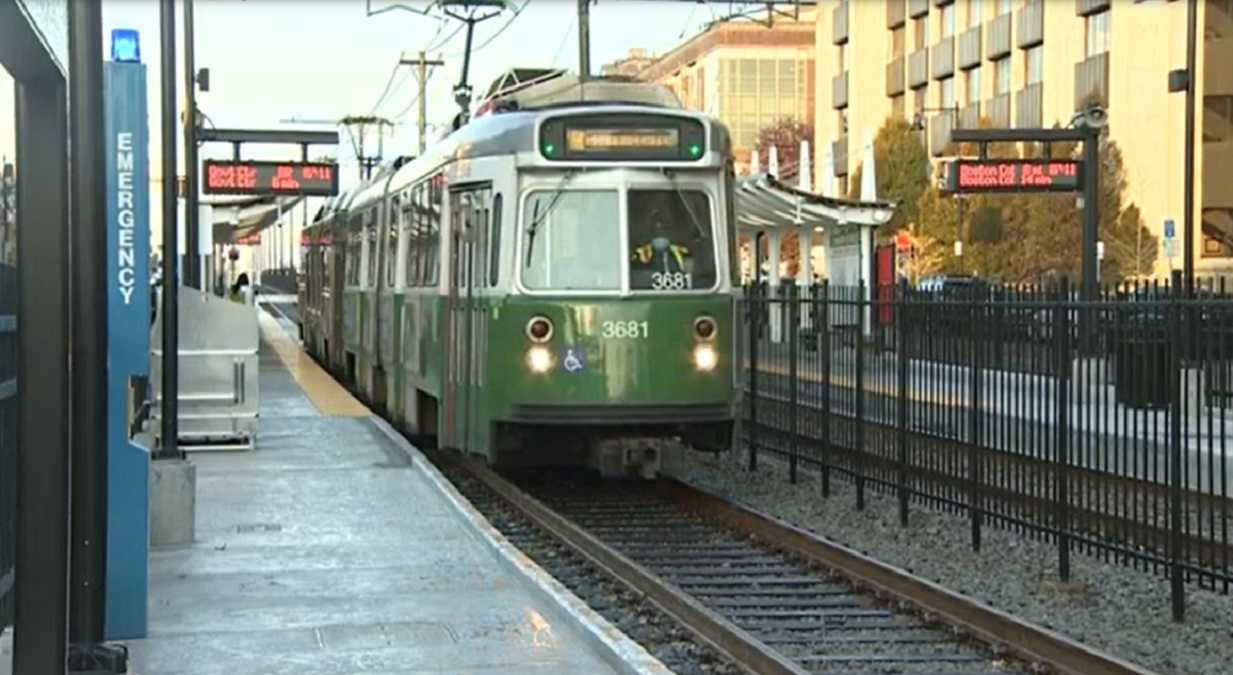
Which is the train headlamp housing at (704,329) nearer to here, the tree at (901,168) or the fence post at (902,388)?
the fence post at (902,388)

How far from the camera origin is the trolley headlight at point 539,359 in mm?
14234

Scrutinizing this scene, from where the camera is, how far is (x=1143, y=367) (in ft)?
33.9

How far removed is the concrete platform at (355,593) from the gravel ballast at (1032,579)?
2819 mm

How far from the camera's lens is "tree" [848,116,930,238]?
62.4m

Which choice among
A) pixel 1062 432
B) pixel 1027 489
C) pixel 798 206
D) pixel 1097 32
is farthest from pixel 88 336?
pixel 1097 32

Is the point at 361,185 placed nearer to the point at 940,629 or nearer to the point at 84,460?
the point at 940,629

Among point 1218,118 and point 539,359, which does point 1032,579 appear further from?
point 1218,118

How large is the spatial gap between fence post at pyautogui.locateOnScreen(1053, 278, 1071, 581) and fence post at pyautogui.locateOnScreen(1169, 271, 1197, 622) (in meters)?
1.20

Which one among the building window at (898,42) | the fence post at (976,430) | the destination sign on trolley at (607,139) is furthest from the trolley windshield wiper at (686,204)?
the building window at (898,42)

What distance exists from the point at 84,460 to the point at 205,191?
2481cm

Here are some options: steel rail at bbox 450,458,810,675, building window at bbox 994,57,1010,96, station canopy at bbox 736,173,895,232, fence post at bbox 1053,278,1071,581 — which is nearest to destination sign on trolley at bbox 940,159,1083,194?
station canopy at bbox 736,173,895,232

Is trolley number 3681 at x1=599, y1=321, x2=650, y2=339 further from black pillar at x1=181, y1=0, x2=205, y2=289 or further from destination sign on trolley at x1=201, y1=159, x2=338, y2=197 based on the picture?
destination sign on trolley at x1=201, y1=159, x2=338, y2=197

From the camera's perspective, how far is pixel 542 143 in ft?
47.5

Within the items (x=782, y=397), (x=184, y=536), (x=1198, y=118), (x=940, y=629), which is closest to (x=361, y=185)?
(x=782, y=397)
